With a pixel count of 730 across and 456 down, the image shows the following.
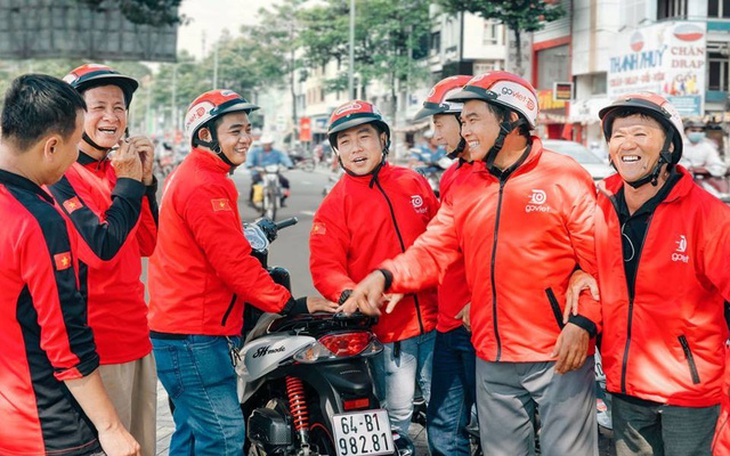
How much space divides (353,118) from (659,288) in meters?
1.82

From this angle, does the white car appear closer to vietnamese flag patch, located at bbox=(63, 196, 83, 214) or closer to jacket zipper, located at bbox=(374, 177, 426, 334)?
jacket zipper, located at bbox=(374, 177, 426, 334)

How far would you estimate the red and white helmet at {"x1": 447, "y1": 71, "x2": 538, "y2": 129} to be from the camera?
3.77 metres

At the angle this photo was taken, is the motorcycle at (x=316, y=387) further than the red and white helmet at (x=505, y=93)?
Yes

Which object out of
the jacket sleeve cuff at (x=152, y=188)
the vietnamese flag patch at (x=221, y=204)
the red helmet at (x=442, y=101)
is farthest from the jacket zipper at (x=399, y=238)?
the jacket sleeve cuff at (x=152, y=188)

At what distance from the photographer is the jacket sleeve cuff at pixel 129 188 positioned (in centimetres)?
335

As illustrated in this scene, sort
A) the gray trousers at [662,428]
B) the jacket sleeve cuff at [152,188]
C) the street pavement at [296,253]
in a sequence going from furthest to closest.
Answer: the street pavement at [296,253] < the jacket sleeve cuff at [152,188] < the gray trousers at [662,428]

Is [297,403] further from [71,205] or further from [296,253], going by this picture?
[296,253]

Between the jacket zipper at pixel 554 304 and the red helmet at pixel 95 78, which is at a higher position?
the red helmet at pixel 95 78

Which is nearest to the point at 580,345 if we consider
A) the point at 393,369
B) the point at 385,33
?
the point at 393,369

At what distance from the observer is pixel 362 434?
13.4ft

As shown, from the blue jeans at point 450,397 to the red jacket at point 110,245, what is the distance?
5.02ft

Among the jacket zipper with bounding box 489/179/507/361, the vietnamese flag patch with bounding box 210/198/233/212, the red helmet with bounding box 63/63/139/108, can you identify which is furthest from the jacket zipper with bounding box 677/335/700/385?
the red helmet with bounding box 63/63/139/108

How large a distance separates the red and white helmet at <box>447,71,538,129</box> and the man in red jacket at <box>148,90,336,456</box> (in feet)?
3.80

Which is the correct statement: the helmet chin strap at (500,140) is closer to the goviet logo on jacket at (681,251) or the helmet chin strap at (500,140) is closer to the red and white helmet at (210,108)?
the goviet logo on jacket at (681,251)
